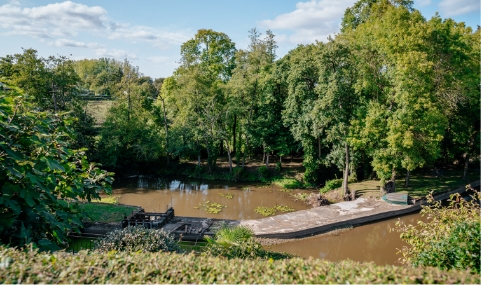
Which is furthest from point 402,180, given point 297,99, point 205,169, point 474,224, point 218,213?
point 474,224

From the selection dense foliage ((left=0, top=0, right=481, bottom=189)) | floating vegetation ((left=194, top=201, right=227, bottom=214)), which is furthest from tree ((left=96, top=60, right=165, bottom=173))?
floating vegetation ((left=194, top=201, right=227, bottom=214))

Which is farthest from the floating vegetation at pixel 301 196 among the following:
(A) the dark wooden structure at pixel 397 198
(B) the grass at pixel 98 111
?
(B) the grass at pixel 98 111

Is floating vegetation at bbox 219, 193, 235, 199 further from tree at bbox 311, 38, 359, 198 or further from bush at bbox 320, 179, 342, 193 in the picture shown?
tree at bbox 311, 38, 359, 198

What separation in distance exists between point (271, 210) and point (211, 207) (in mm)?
3721

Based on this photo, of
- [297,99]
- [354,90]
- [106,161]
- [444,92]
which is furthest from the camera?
[106,161]

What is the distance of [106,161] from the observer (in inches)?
1006

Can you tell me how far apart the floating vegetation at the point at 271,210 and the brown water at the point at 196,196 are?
13.9 inches

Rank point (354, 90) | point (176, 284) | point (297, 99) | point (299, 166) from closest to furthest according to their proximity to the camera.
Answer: point (176, 284)
point (354, 90)
point (297, 99)
point (299, 166)

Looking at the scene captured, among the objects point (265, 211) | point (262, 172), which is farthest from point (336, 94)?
point (262, 172)

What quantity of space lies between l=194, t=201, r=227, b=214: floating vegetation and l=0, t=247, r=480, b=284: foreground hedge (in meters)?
14.8

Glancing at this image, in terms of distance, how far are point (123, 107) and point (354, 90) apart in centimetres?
1783

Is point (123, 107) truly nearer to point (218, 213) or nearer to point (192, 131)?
point (192, 131)

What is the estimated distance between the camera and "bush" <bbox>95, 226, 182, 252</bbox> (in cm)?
911

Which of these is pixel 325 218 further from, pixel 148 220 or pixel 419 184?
pixel 419 184
